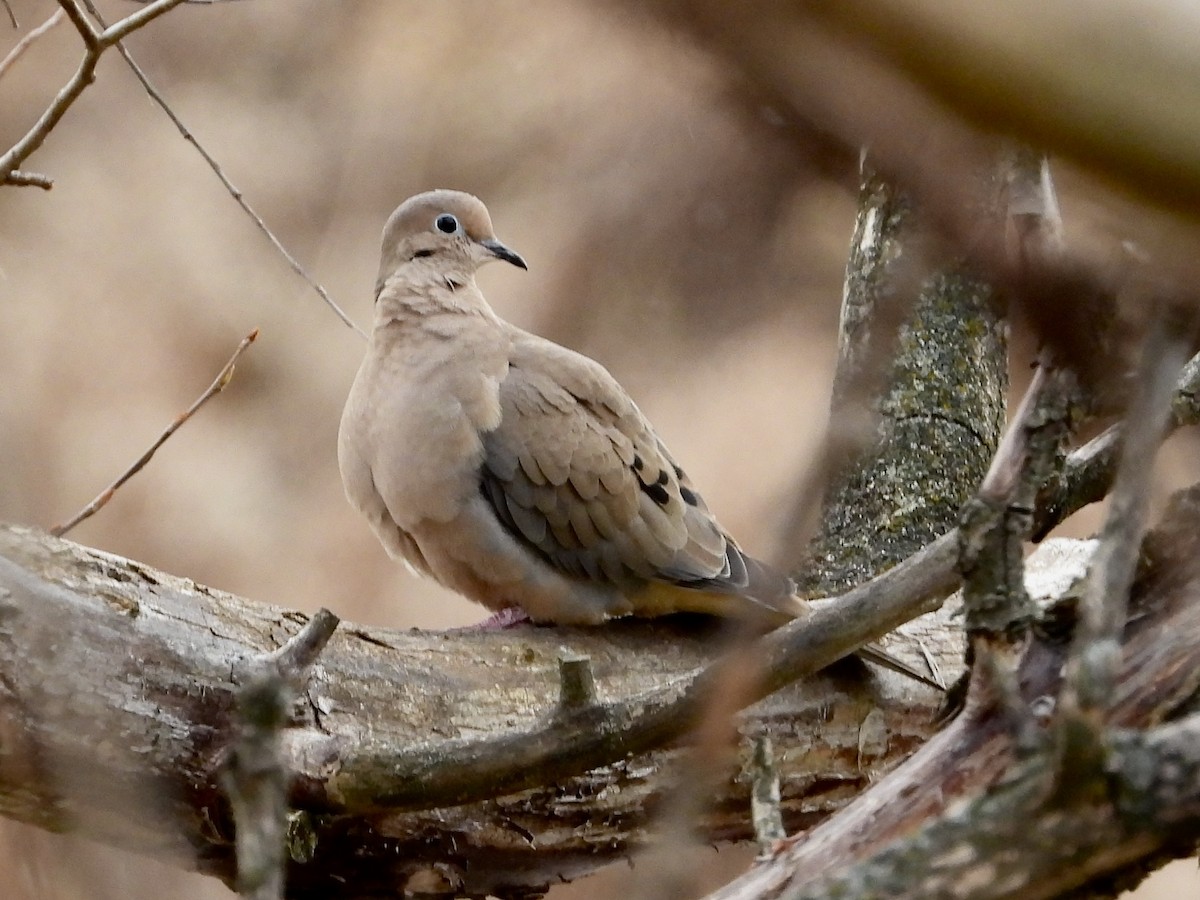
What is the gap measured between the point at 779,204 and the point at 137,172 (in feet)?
18.4

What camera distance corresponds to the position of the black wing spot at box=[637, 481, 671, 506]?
253cm

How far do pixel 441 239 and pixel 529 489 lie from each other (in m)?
0.79

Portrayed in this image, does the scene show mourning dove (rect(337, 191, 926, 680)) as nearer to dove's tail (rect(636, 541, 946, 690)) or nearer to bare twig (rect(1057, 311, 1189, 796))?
dove's tail (rect(636, 541, 946, 690))

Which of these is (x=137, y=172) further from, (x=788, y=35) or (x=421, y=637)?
(x=788, y=35)

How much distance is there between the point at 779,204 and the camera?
0.47m

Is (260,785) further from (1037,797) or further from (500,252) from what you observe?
(500,252)

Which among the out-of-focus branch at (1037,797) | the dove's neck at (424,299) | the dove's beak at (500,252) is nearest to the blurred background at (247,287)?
the dove's beak at (500,252)

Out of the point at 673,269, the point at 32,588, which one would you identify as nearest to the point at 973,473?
the point at 32,588

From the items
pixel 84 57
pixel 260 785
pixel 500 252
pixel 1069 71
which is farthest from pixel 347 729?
pixel 1069 71

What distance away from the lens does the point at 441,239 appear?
2963 millimetres

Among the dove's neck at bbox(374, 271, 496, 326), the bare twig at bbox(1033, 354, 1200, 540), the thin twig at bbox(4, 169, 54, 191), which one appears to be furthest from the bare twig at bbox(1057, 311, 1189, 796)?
the dove's neck at bbox(374, 271, 496, 326)

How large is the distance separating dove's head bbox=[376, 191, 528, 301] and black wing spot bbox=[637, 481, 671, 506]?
2.31ft

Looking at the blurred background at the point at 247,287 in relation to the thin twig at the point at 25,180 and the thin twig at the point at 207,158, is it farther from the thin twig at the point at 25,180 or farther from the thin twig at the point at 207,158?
the thin twig at the point at 25,180

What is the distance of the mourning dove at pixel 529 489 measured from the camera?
243 cm
